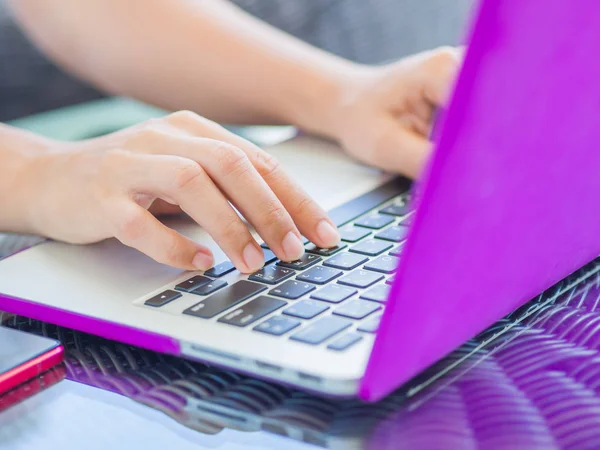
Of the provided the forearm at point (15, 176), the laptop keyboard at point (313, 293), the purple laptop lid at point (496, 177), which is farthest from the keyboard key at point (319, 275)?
the forearm at point (15, 176)

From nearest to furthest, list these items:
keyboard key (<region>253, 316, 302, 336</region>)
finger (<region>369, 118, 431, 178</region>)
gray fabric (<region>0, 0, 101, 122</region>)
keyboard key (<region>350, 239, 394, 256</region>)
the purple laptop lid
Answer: the purple laptop lid < keyboard key (<region>253, 316, 302, 336</region>) < keyboard key (<region>350, 239, 394, 256</region>) < finger (<region>369, 118, 431, 178</region>) < gray fabric (<region>0, 0, 101, 122</region>)

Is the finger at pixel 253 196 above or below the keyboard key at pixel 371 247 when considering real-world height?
above

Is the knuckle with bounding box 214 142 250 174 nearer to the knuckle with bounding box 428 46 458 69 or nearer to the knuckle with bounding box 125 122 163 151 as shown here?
the knuckle with bounding box 125 122 163 151

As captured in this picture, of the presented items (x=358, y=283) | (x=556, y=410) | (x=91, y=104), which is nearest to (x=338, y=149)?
(x=358, y=283)

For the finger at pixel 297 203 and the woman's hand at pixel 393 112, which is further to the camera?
the woman's hand at pixel 393 112

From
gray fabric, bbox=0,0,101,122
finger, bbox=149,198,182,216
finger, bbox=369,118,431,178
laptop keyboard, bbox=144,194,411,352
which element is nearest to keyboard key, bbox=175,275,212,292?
laptop keyboard, bbox=144,194,411,352

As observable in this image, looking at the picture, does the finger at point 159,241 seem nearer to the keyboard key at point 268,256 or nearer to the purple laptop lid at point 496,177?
the keyboard key at point 268,256

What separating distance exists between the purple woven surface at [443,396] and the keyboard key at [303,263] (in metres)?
0.09

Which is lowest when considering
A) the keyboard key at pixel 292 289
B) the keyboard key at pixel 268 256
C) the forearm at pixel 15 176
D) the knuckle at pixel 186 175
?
the forearm at pixel 15 176

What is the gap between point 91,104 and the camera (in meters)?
1.22

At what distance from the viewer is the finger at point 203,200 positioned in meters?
0.46

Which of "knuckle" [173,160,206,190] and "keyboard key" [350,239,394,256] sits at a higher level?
"knuckle" [173,160,206,190]

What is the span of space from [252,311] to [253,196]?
88mm

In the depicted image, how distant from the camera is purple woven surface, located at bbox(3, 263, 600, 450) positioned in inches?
13.1
